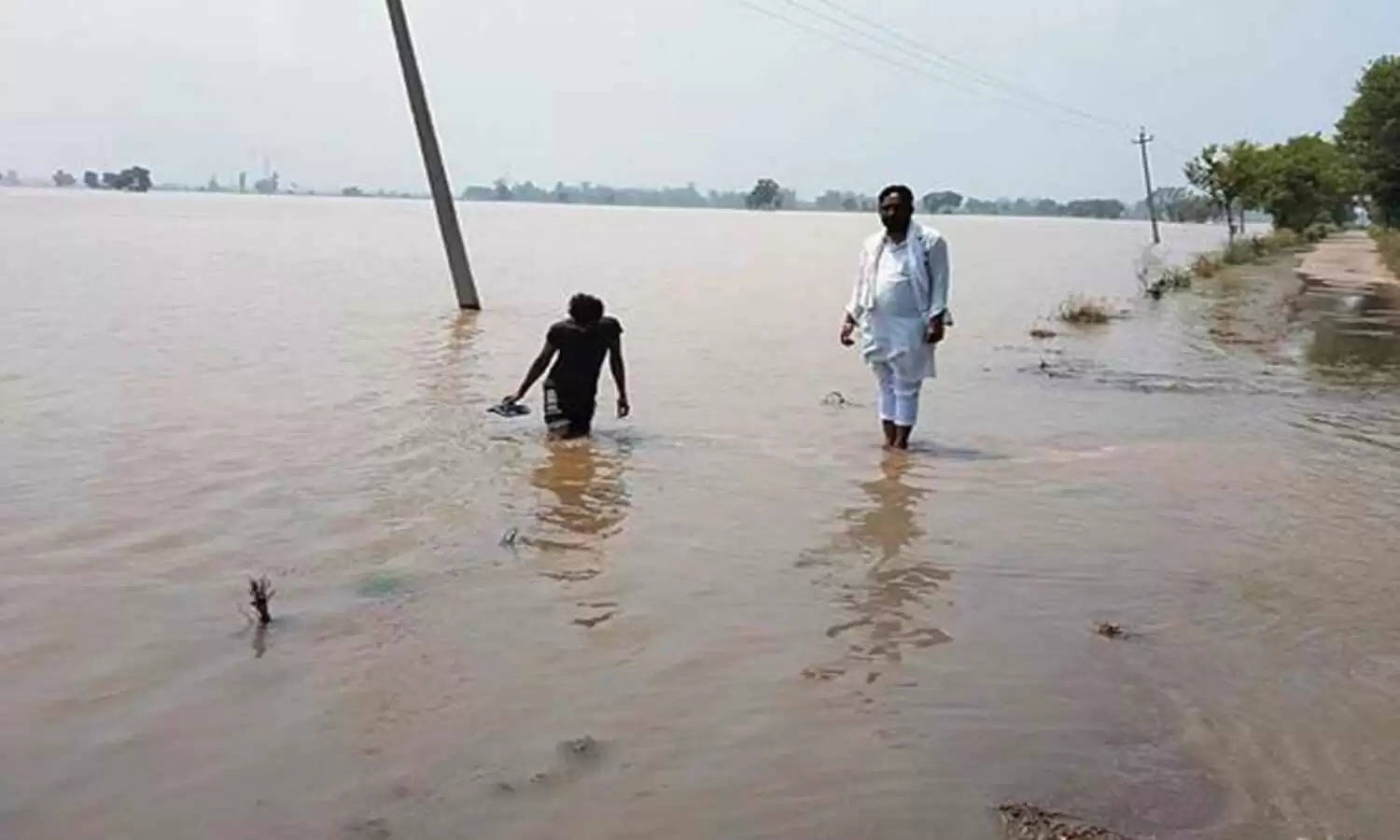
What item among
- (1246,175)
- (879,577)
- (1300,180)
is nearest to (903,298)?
(879,577)

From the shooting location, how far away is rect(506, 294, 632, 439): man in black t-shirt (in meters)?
10.1

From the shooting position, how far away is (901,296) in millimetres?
9734

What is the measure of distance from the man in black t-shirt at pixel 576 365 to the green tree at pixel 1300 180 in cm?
5915

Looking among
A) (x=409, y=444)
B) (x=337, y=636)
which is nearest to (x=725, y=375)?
(x=409, y=444)

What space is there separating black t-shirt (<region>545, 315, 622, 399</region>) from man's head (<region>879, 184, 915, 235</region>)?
2.08 m

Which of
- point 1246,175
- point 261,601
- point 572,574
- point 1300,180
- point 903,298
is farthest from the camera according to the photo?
point 1300,180

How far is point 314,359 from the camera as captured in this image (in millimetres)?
17469

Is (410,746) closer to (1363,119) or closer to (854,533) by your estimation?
(854,533)

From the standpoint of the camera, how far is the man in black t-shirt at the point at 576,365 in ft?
33.1

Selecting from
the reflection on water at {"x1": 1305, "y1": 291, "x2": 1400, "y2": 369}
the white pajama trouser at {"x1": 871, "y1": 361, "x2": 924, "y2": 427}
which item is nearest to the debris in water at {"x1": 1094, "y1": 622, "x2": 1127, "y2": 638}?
the white pajama trouser at {"x1": 871, "y1": 361, "x2": 924, "y2": 427}

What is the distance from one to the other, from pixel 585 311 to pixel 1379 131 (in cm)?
4688

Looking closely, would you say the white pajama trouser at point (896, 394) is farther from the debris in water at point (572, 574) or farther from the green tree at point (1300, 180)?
the green tree at point (1300, 180)

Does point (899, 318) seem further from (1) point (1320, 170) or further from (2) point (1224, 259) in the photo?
(1) point (1320, 170)

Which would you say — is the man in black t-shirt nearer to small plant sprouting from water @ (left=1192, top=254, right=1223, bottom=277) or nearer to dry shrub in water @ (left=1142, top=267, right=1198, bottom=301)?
dry shrub in water @ (left=1142, top=267, right=1198, bottom=301)
